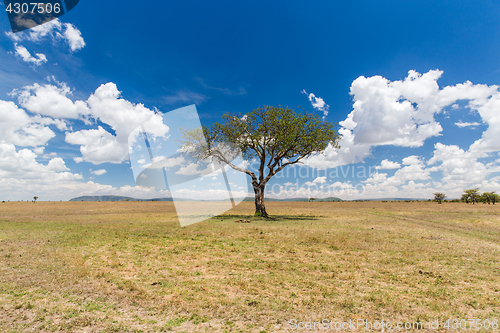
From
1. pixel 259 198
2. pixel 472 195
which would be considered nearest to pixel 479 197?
pixel 472 195

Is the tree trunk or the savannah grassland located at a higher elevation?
the tree trunk

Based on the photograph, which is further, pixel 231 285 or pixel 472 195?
pixel 472 195

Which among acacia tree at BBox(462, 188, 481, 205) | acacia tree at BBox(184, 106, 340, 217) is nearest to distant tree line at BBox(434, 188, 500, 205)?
acacia tree at BBox(462, 188, 481, 205)

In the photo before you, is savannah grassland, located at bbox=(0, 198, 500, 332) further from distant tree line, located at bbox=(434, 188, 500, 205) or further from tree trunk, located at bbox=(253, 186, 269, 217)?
distant tree line, located at bbox=(434, 188, 500, 205)

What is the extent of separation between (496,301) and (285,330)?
638cm

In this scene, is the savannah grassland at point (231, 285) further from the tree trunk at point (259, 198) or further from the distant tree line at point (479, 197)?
the distant tree line at point (479, 197)

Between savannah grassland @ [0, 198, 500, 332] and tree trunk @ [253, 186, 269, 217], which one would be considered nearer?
savannah grassland @ [0, 198, 500, 332]

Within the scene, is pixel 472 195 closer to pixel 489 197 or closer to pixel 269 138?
pixel 489 197

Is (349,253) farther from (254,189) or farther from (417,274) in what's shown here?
(254,189)

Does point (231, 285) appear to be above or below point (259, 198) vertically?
below

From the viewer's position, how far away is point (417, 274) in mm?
8500

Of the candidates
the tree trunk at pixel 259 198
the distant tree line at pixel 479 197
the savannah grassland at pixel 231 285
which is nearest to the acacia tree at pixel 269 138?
the tree trunk at pixel 259 198

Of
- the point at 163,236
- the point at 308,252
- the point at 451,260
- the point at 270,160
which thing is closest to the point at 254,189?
the point at 270,160

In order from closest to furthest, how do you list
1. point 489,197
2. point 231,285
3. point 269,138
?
point 231,285 < point 269,138 < point 489,197
